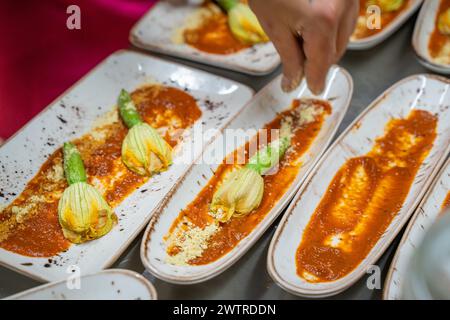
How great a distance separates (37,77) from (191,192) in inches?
36.5

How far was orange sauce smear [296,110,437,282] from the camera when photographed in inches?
53.4

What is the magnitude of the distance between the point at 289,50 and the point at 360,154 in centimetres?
38

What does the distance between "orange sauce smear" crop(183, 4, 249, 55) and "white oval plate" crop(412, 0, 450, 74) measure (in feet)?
2.02

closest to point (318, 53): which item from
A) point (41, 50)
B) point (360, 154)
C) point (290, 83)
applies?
point (290, 83)

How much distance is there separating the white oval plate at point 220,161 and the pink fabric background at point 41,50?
26.1 inches

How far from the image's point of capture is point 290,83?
5.60ft

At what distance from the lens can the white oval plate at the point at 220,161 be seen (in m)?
1.32

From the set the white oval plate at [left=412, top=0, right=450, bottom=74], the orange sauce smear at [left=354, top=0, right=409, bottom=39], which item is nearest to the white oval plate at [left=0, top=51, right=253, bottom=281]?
the orange sauce smear at [left=354, top=0, right=409, bottom=39]

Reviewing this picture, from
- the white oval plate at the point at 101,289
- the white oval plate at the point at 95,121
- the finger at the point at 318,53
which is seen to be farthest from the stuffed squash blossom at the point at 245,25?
the white oval plate at the point at 101,289

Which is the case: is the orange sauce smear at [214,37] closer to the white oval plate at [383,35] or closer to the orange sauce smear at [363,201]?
the white oval plate at [383,35]

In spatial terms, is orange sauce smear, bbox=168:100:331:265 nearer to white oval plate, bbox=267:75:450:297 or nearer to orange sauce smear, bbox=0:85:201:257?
white oval plate, bbox=267:75:450:297

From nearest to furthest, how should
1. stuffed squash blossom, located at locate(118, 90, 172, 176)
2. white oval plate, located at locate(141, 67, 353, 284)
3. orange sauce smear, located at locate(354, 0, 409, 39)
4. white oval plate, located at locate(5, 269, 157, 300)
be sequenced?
white oval plate, located at locate(5, 269, 157, 300)
white oval plate, located at locate(141, 67, 353, 284)
stuffed squash blossom, located at locate(118, 90, 172, 176)
orange sauce smear, located at locate(354, 0, 409, 39)

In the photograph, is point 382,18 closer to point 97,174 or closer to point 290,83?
point 290,83
